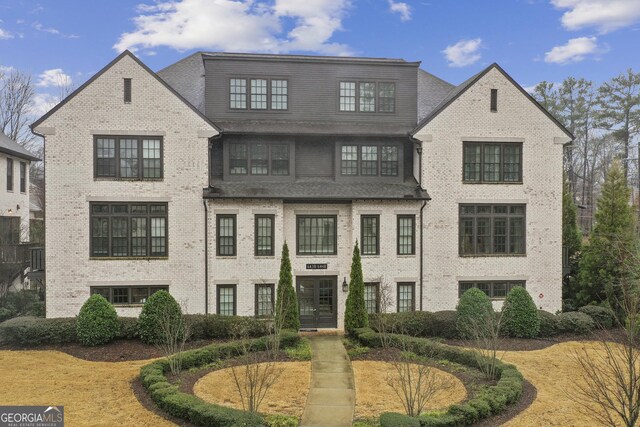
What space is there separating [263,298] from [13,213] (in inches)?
786

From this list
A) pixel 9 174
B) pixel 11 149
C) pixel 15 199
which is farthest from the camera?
pixel 15 199

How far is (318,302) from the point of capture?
2120cm

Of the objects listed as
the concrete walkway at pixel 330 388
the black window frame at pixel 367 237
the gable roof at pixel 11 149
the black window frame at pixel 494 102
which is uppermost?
the black window frame at pixel 494 102

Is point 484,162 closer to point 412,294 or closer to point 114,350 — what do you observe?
point 412,294

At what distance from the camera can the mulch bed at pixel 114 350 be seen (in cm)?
1681

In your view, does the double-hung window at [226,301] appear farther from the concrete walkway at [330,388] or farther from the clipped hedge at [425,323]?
the clipped hedge at [425,323]

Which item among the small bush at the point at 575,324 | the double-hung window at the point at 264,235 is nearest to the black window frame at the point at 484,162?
the small bush at the point at 575,324

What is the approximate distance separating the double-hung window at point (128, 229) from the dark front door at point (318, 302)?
6.40 meters

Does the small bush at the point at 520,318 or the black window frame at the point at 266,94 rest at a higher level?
the black window frame at the point at 266,94

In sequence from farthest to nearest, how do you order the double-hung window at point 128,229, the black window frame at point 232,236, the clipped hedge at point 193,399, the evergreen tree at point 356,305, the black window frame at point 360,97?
1. the black window frame at point 360,97
2. the black window frame at point 232,236
3. the double-hung window at point 128,229
4. the evergreen tree at point 356,305
5. the clipped hedge at point 193,399

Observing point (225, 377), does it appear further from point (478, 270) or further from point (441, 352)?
point (478, 270)

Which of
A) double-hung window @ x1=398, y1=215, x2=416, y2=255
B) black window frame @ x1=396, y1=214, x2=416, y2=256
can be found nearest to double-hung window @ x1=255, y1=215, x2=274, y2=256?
black window frame @ x1=396, y1=214, x2=416, y2=256

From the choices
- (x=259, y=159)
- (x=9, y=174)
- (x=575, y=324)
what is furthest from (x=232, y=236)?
(x=9, y=174)

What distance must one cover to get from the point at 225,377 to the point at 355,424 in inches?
201
